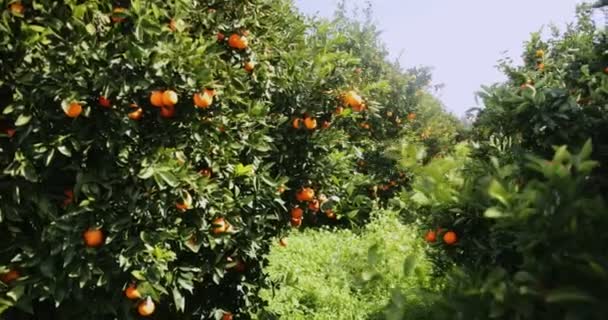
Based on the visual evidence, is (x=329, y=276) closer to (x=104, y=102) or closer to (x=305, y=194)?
(x=305, y=194)

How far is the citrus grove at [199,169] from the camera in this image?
1256mm

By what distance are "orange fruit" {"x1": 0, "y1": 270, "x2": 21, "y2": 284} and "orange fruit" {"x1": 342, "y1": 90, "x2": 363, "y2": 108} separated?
2361 mm

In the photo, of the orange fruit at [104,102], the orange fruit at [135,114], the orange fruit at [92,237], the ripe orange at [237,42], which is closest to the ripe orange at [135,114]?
the orange fruit at [135,114]

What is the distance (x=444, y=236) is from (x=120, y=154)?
1.58 meters

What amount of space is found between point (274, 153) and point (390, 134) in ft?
22.9

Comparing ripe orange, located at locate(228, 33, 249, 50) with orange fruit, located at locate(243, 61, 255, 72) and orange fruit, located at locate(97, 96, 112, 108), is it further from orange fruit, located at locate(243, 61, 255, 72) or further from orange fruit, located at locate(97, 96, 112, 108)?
orange fruit, located at locate(97, 96, 112, 108)

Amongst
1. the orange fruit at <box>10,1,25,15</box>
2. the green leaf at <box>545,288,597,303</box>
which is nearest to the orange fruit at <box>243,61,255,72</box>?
the orange fruit at <box>10,1,25,15</box>

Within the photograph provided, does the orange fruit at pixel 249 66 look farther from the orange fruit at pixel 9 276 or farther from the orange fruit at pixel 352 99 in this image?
the orange fruit at pixel 9 276

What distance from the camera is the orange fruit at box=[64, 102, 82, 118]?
2.18 metres

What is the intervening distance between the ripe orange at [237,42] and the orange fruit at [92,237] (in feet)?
4.54

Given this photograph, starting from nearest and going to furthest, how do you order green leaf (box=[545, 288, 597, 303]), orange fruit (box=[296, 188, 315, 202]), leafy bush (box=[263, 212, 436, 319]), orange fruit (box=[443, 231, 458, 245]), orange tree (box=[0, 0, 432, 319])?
green leaf (box=[545, 288, 597, 303]) → orange fruit (box=[443, 231, 458, 245]) → orange tree (box=[0, 0, 432, 319]) → orange fruit (box=[296, 188, 315, 202]) → leafy bush (box=[263, 212, 436, 319])

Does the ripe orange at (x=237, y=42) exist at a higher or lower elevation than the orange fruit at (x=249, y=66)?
higher

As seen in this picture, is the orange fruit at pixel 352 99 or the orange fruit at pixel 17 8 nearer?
the orange fruit at pixel 17 8

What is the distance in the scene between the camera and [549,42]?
6.58 meters
